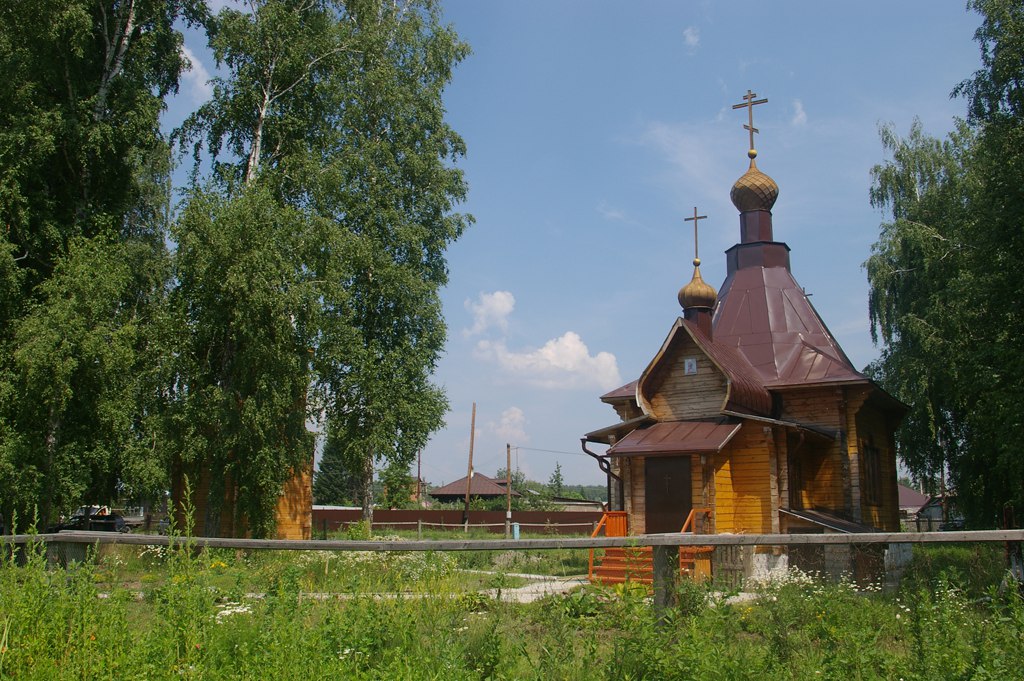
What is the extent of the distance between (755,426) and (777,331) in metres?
4.21

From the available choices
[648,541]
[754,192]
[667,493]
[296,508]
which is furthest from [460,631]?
[754,192]

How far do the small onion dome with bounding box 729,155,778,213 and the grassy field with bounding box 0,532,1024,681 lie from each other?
15966 mm

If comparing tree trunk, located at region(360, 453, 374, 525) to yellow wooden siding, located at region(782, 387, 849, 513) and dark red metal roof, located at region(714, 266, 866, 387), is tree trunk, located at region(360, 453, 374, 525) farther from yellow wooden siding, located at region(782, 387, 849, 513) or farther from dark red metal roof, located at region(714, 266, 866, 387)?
yellow wooden siding, located at region(782, 387, 849, 513)

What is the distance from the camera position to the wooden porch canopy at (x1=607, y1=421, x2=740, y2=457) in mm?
14241

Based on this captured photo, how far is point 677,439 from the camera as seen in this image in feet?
48.3

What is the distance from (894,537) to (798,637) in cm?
90

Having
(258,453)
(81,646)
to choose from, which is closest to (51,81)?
(258,453)

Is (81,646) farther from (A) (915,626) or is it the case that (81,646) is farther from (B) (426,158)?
(B) (426,158)

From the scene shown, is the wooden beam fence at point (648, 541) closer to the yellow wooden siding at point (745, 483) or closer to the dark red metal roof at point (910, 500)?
the yellow wooden siding at point (745, 483)

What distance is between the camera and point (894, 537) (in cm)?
514

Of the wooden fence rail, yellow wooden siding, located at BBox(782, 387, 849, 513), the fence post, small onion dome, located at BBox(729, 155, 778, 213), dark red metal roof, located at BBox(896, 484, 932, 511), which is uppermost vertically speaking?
small onion dome, located at BBox(729, 155, 778, 213)

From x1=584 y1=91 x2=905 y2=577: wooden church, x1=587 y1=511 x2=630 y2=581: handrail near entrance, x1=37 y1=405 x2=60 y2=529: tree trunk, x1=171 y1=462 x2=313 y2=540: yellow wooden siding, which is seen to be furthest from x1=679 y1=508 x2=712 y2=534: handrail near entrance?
x1=37 y1=405 x2=60 y2=529: tree trunk

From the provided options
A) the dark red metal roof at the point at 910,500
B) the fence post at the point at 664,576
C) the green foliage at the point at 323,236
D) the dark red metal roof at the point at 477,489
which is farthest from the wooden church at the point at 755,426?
the dark red metal roof at the point at 910,500

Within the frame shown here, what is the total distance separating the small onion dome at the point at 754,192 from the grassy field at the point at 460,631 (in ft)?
52.4
